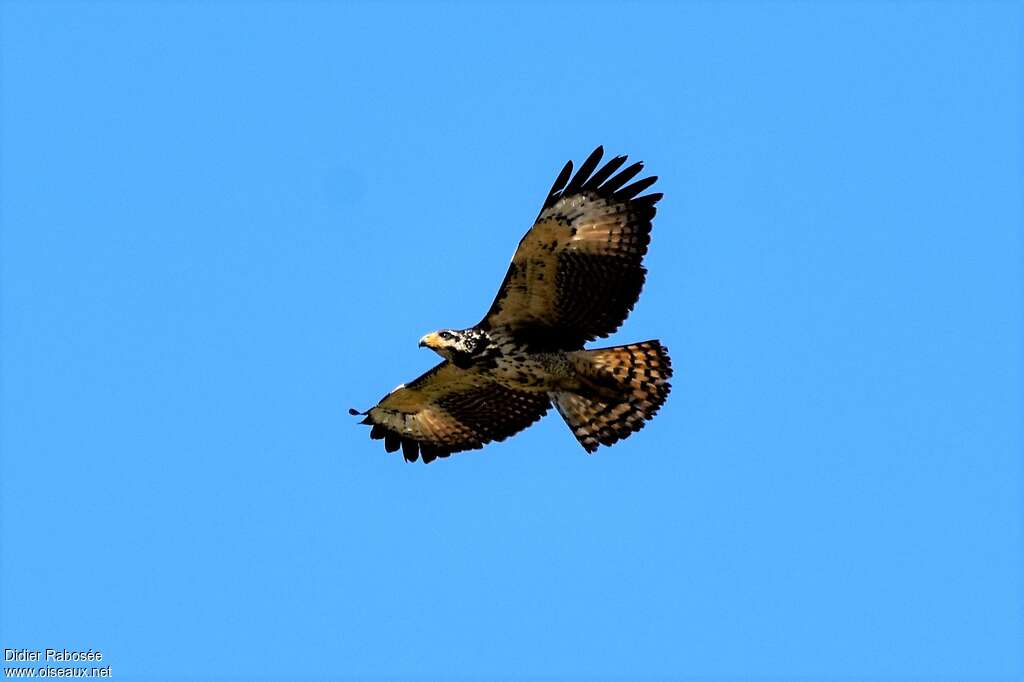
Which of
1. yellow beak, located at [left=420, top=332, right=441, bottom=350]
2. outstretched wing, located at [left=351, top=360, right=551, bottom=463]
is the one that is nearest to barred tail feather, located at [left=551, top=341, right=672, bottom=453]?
outstretched wing, located at [left=351, top=360, right=551, bottom=463]

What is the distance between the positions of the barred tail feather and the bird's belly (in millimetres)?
134

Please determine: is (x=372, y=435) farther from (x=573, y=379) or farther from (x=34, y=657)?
(x=34, y=657)

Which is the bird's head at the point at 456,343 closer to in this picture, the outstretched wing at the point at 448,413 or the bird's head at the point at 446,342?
the bird's head at the point at 446,342

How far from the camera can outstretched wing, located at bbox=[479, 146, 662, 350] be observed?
1433 centimetres

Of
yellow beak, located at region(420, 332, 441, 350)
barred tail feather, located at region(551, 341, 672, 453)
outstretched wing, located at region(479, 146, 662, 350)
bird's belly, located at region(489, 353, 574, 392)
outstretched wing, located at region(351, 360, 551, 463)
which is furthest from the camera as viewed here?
outstretched wing, located at region(351, 360, 551, 463)

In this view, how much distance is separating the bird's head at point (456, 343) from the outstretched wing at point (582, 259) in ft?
0.74

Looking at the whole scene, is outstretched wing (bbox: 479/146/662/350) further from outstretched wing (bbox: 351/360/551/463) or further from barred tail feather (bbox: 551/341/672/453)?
outstretched wing (bbox: 351/360/551/463)

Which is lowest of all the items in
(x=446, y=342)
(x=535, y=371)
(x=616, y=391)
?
(x=616, y=391)

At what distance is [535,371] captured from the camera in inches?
595

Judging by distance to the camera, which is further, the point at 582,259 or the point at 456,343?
the point at 456,343

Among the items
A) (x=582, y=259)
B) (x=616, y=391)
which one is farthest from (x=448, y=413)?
(x=582, y=259)

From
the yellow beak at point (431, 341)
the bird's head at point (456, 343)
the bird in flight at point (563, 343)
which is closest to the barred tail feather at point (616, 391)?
A: the bird in flight at point (563, 343)

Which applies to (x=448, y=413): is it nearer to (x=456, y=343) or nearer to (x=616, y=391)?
(x=456, y=343)

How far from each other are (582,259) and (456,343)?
4.61 ft
